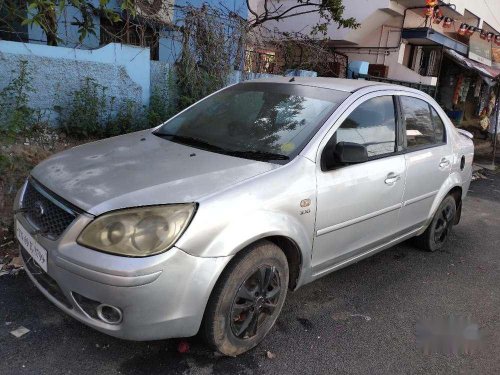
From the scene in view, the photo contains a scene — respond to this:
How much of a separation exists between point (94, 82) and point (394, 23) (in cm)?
946

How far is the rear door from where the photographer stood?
383 centimetres

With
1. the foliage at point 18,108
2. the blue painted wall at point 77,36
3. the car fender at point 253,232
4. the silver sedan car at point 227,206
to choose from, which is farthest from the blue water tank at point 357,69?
the car fender at point 253,232

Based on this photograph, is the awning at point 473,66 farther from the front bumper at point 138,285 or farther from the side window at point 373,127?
the front bumper at point 138,285

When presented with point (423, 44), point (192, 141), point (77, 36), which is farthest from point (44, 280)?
point (423, 44)

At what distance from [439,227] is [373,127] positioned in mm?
1768

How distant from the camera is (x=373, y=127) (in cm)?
353

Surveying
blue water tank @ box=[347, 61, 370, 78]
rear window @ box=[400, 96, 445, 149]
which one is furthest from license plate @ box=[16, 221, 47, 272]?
blue water tank @ box=[347, 61, 370, 78]

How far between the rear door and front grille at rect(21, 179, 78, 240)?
2.64 metres

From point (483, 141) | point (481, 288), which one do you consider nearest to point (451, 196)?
point (481, 288)

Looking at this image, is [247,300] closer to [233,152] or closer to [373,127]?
[233,152]

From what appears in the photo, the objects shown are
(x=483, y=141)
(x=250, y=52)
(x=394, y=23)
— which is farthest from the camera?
(x=483, y=141)

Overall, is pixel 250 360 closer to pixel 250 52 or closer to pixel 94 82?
pixel 94 82

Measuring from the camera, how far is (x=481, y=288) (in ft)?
13.2

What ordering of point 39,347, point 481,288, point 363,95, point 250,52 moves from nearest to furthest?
point 39,347 < point 363,95 < point 481,288 < point 250,52
